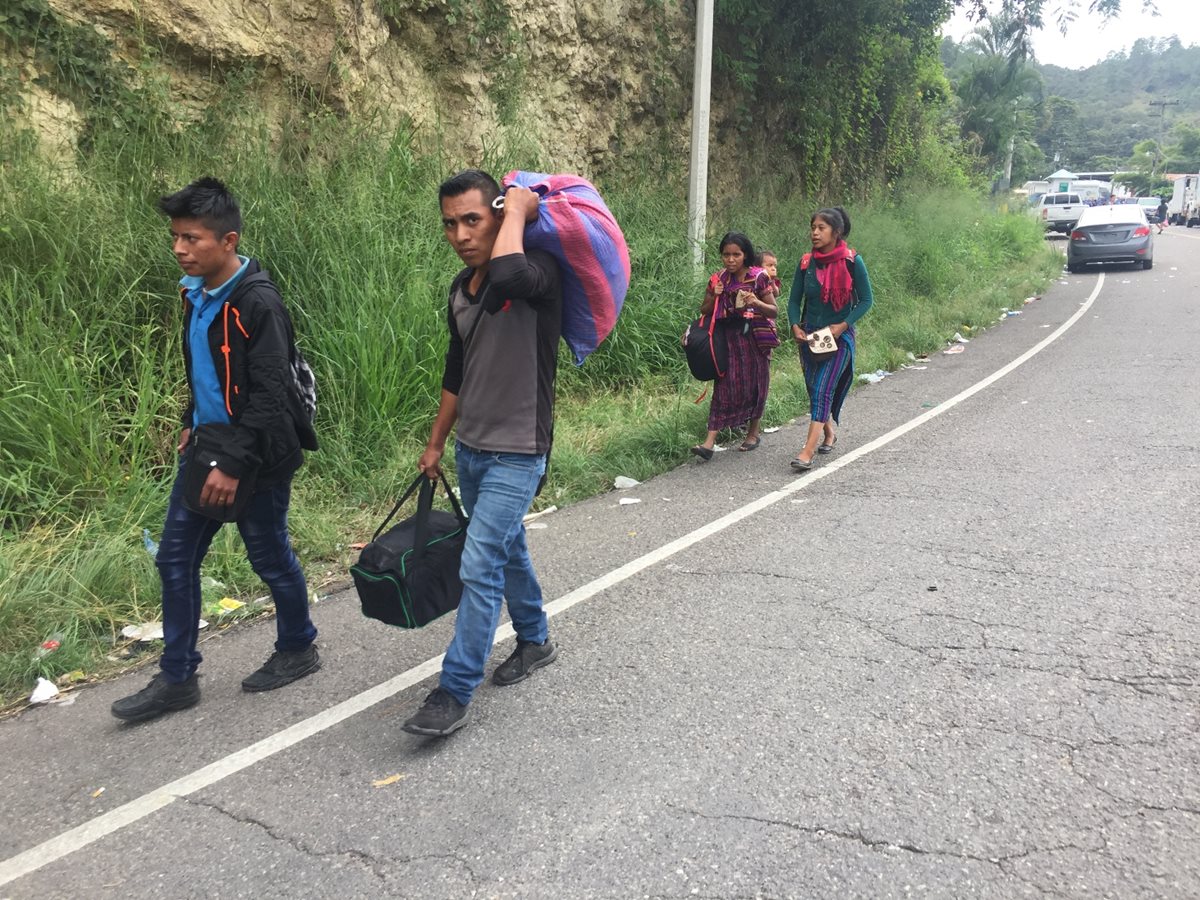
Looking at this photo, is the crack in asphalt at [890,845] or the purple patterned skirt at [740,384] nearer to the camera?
the crack in asphalt at [890,845]

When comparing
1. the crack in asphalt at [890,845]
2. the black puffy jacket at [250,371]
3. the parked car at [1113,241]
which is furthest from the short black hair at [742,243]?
the parked car at [1113,241]

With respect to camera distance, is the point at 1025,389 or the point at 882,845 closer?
the point at 882,845

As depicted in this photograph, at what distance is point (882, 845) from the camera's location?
2.73 m

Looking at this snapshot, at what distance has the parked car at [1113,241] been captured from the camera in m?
23.4

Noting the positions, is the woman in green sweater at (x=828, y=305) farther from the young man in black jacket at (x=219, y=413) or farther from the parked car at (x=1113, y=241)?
the parked car at (x=1113, y=241)

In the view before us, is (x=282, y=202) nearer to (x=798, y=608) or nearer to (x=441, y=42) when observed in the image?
(x=441, y=42)

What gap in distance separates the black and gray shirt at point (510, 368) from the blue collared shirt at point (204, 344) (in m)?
0.85

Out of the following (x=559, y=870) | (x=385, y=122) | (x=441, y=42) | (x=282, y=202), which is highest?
(x=441, y=42)

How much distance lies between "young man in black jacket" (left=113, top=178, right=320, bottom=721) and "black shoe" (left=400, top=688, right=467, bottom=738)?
3.13 ft

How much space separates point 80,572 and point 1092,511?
18.2 feet

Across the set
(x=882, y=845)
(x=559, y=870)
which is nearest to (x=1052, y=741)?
(x=882, y=845)

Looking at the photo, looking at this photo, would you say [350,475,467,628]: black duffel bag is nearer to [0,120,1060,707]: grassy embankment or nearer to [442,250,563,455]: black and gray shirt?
[442,250,563,455]: black and gray shirt

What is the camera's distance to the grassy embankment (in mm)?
4879

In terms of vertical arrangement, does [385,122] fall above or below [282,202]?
above
